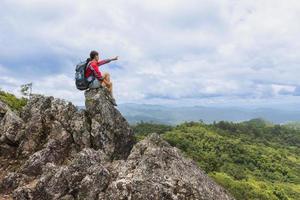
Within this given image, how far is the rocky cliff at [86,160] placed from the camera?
1631 cm

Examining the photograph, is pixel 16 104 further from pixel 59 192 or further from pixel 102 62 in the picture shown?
pixel 59 192

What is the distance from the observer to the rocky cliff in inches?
642

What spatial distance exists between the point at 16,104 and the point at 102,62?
45.1 ft

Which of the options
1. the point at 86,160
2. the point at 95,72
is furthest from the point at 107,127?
the point at 86,160

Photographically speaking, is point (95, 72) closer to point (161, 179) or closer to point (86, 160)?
point (86, 160)

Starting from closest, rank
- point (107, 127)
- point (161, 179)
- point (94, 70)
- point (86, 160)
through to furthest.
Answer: point (161, 179) < point (86, 160) < point (107, 127) < point (94, 70)

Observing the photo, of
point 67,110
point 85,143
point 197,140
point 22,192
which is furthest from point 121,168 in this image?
point 197,140

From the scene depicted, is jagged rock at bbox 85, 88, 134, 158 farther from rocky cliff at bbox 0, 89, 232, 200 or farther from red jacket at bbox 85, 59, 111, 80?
red jacket at bbox 85, 59, 111, 80

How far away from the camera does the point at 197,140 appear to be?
151 m

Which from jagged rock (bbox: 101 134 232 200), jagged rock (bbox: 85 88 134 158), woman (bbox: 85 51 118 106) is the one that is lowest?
jagged rock (bbox: 101 134 232 200)

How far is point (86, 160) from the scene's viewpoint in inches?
715

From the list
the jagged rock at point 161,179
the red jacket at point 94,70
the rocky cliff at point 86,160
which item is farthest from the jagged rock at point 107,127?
the jagged rock at point 161,179

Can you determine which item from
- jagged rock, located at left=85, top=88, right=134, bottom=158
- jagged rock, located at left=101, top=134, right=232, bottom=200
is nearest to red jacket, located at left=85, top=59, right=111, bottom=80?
jagged rock, located at left=85, top=88, right=134, bottom=158

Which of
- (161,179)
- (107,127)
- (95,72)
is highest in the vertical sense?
(95,72)
